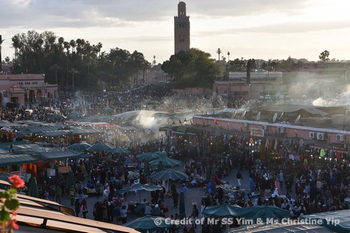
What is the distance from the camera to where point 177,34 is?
107 meters

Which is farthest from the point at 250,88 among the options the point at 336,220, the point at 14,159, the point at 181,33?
the point at 336,220

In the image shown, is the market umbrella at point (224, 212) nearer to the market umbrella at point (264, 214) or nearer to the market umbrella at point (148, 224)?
the market umbrella at point (264, 214)

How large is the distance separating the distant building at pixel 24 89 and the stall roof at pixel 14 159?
33.4m

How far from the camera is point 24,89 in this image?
55938 millimetres

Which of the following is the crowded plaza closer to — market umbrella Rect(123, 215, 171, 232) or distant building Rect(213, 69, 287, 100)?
market umbrella Rect(123, 215, 171, 232)

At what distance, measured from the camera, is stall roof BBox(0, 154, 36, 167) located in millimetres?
16858

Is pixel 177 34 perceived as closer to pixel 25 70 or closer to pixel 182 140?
pixel 25 70

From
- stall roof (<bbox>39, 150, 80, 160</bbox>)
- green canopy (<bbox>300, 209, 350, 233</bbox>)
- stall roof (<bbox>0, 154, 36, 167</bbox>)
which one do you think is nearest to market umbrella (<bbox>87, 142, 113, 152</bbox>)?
stall roof (<bbox>39, 150, 80, 160</bbox>)

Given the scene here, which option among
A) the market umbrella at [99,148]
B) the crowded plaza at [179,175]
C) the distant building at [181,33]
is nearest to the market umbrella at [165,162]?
the crowded plaza at [179,175]

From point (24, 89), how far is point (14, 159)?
134 ft

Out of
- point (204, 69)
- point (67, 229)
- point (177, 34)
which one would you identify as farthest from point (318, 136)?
point (177, 34)

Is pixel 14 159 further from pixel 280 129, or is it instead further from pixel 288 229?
pixel 280 129

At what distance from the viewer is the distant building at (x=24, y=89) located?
49.8m

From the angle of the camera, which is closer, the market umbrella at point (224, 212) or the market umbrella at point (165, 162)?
the market umbrella at point (224, 212)
